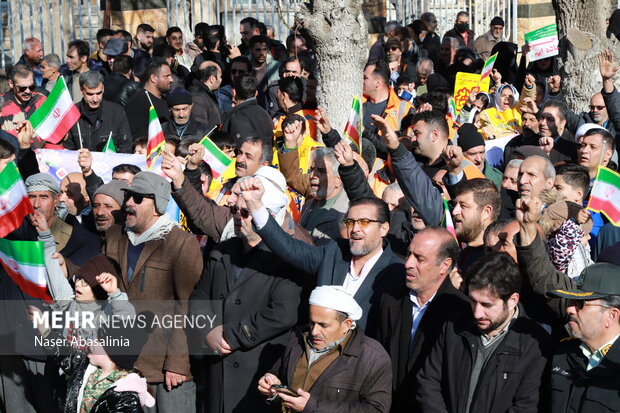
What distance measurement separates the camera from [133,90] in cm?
Answer: 1207

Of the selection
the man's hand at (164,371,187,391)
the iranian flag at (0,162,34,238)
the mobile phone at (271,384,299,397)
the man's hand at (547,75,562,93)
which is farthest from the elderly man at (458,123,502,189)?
the mobile phone at (271,384,299,397)

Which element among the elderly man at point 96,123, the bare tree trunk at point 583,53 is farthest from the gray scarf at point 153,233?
the bare tree trunk at point 583,53

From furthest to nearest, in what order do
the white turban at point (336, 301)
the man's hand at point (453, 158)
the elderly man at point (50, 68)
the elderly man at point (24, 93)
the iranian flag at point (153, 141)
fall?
the elderly man at point (50, 68), the elderly man at point (24, 93), the iranian flag at point (153, 141), the man's hand at point (453, 158), the white turban at point (336, 301)

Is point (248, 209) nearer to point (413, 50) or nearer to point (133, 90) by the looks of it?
point (133, 90)

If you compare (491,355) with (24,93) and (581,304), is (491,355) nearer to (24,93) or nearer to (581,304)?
(581,304)

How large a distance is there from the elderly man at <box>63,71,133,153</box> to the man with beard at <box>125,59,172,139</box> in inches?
20.1

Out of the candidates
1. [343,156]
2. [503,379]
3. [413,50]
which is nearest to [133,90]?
[413,50]

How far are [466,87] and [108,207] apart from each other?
5417 millimetres

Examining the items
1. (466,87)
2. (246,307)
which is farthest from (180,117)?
(246,307)

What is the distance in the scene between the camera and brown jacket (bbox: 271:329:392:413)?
17.7ft

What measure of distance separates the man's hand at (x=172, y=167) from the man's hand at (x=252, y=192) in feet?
2.31

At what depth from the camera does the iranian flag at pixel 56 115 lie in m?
9.34

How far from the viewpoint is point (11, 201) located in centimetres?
697

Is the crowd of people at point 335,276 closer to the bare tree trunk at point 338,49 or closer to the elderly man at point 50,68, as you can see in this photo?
the bare tree trunk at point 338,49
